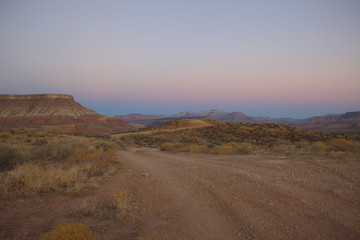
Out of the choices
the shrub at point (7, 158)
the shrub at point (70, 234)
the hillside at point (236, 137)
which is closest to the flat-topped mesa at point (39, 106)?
the hillside at point (236, 137)

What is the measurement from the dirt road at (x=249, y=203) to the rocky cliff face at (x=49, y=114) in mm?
66435

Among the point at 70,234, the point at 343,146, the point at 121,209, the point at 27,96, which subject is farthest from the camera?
the point at 27,96

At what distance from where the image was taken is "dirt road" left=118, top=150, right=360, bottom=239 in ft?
10.6

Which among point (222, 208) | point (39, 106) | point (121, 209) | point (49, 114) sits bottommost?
point (222, 208)

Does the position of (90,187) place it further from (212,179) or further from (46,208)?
(212,179)

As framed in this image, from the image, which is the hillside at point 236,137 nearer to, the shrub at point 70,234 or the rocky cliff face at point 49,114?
the shrub at point 70,234

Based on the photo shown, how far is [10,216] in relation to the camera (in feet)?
12.0

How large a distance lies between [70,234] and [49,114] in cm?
9263

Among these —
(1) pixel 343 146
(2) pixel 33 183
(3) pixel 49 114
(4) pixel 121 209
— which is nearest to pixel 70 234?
(4) pixel 121 209

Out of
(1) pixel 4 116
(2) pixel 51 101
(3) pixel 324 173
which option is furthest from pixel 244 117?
(3) pixel 324 173

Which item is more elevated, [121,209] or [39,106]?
[39,106]

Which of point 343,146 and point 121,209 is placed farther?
point 343,146

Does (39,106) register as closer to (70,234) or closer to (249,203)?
(70,234)

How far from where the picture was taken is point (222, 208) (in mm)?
4090
